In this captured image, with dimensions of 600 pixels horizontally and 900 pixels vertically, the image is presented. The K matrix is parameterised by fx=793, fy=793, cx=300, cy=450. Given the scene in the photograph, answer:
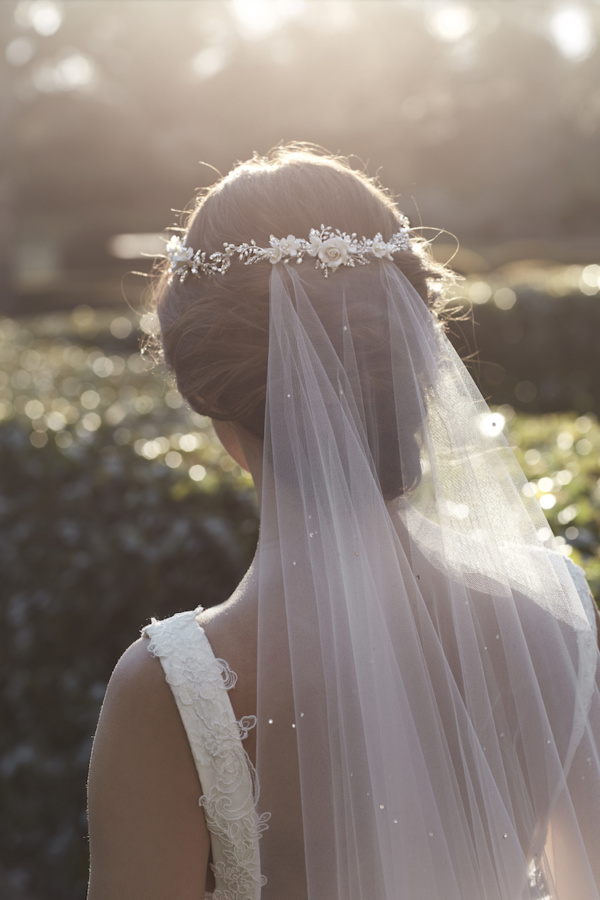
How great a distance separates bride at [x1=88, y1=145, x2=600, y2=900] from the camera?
1.30 m

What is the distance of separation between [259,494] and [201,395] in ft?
0.71

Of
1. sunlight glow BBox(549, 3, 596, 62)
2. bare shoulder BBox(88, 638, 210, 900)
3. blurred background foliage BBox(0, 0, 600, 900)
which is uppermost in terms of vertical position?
sunlight glow BBox(549, 3, 596, 62)

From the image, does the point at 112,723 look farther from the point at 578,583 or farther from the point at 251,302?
the point at 578,583

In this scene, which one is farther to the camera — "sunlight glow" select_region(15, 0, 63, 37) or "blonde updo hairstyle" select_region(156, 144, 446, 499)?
"sunlight glow" select_region(15, 0, 63, 37)

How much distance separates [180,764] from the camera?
1290 millimetres

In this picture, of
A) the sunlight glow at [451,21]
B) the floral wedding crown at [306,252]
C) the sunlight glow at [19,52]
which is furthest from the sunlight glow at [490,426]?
the sunlight glow at [451,21]

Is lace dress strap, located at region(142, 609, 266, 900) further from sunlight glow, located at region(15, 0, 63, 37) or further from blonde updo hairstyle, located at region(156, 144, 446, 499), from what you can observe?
sunlight glow, located at region(15, 0, 63, 37)

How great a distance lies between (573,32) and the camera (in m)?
24.4

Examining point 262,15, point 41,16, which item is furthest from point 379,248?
point 41,16

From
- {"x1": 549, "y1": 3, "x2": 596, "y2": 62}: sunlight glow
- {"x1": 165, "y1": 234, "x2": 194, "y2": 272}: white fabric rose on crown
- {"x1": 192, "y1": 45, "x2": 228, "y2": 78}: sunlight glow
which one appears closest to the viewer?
{"x1": 165, "y1": 234, "x2": 194, "y2": 272}: white fabric rose on crown

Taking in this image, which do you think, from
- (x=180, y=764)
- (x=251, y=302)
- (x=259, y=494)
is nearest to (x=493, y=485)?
(x=259, y=494)

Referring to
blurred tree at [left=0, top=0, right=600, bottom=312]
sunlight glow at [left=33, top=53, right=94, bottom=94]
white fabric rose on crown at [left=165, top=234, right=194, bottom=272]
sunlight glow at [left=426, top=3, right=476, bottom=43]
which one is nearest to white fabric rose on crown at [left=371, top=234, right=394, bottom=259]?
white fabric rose on crown at [left=165, top=234, right=194, bottom=272]

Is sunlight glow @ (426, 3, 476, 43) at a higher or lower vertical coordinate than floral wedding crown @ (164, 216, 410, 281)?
higher

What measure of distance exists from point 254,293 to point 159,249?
766 cm
